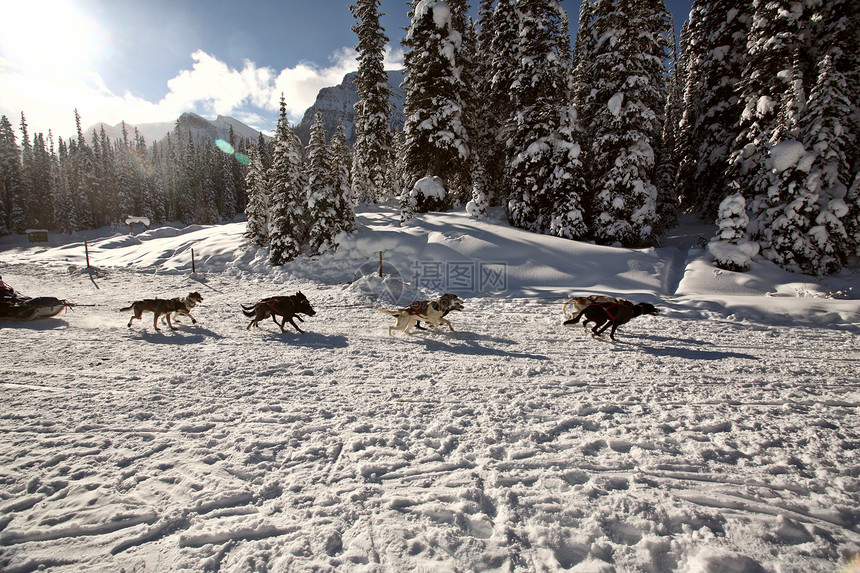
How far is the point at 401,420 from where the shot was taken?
399cm

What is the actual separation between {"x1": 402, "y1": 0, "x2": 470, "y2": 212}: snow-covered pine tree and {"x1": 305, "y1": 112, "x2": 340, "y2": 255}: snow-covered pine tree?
15.8ft

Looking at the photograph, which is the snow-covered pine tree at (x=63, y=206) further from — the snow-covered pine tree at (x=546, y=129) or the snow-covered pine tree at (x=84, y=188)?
the snow-covered pine tree at (x=546, y=129)

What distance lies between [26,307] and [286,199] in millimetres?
12569

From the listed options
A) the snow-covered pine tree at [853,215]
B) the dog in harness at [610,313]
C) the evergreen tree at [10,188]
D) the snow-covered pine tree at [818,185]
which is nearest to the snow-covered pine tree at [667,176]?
the snow-covered pine tree at [818,185]

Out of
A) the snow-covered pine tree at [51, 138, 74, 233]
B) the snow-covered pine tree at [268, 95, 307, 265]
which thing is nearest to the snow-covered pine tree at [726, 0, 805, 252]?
the snow-covered pine tree at [268, 95, 307, 265]

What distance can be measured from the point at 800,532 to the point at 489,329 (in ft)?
18.2

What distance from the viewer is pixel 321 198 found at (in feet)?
59.2

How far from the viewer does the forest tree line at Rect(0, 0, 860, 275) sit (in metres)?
12.5

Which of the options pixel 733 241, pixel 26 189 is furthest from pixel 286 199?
pixel 26 189

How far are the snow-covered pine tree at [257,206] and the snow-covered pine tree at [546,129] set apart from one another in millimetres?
16560

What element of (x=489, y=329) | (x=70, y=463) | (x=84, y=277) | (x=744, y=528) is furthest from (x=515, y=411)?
(x=84, y=277)

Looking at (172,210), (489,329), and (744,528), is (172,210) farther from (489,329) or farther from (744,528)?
(744,528)

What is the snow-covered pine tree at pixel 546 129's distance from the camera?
16641mm

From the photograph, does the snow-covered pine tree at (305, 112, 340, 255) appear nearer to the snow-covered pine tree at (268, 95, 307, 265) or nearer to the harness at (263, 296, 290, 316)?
the snow-covered pine tree at (268, 95, 307, 265)
